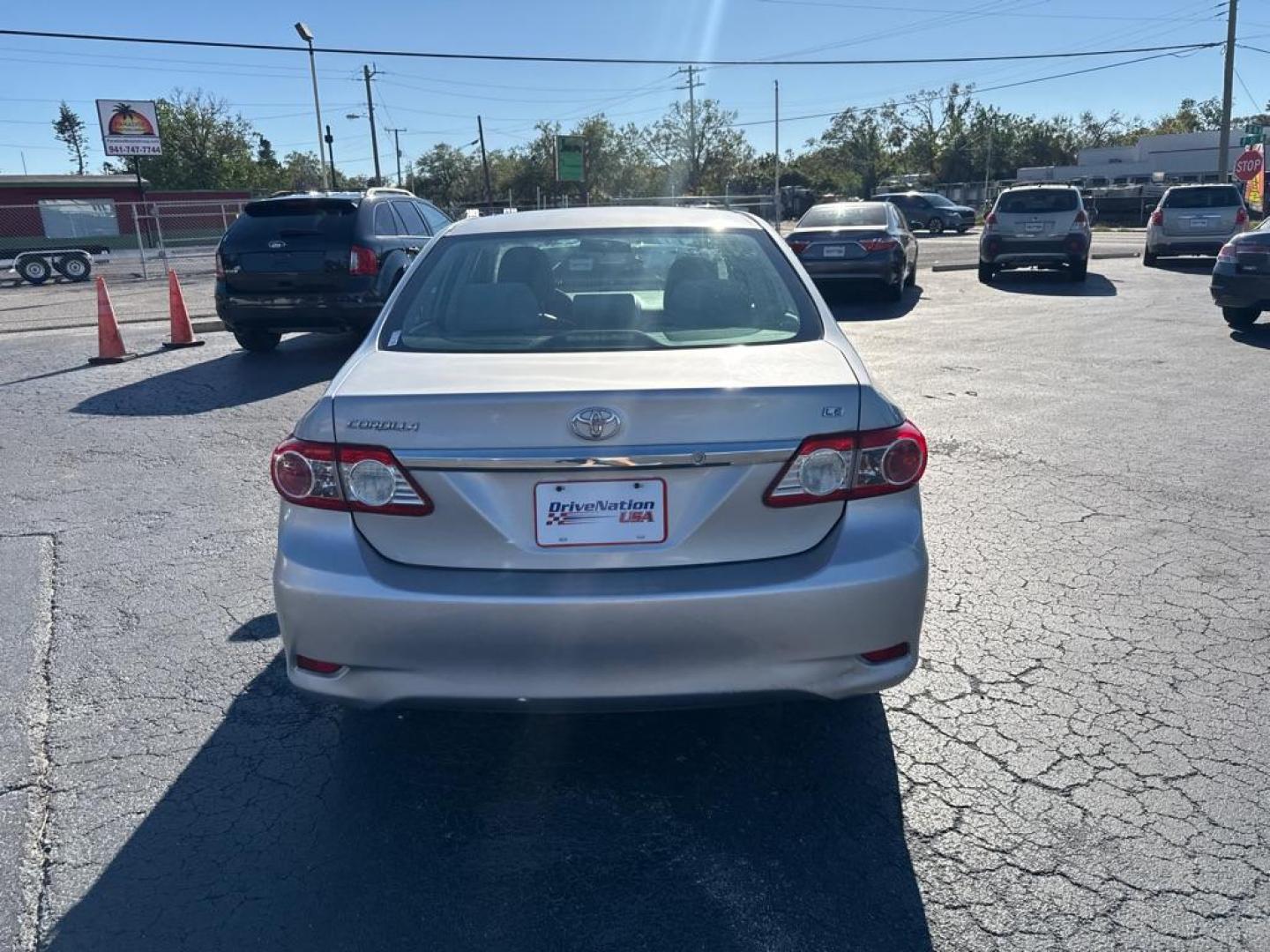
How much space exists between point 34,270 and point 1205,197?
1099 inches

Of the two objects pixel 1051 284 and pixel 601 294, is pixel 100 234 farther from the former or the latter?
pixel 601 294

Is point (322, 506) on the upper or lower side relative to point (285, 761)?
upper

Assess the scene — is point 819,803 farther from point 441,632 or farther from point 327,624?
point 327,624

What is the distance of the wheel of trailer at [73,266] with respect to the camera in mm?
27312

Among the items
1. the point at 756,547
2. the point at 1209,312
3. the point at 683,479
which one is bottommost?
the point at 1209,312

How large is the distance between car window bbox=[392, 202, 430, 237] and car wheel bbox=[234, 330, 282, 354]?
1939 mm

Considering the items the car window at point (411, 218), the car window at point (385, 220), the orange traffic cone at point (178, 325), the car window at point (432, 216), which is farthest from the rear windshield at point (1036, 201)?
the orange traffic cone at point (178, 325)

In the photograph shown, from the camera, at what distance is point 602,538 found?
2.54m

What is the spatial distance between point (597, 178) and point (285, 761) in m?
77.0

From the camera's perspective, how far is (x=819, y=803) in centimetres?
288

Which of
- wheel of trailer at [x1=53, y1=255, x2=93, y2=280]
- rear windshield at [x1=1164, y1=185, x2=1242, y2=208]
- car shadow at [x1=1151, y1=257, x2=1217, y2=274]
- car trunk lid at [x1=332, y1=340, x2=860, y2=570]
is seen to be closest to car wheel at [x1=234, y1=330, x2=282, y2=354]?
car trunk lid at [x1=332, y1=340, x2=860, y2=570]

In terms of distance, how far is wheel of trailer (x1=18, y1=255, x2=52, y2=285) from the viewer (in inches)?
1048

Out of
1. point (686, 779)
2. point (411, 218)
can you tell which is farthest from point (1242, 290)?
point (686, 779)

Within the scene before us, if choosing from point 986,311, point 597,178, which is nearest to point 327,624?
point 986,311
